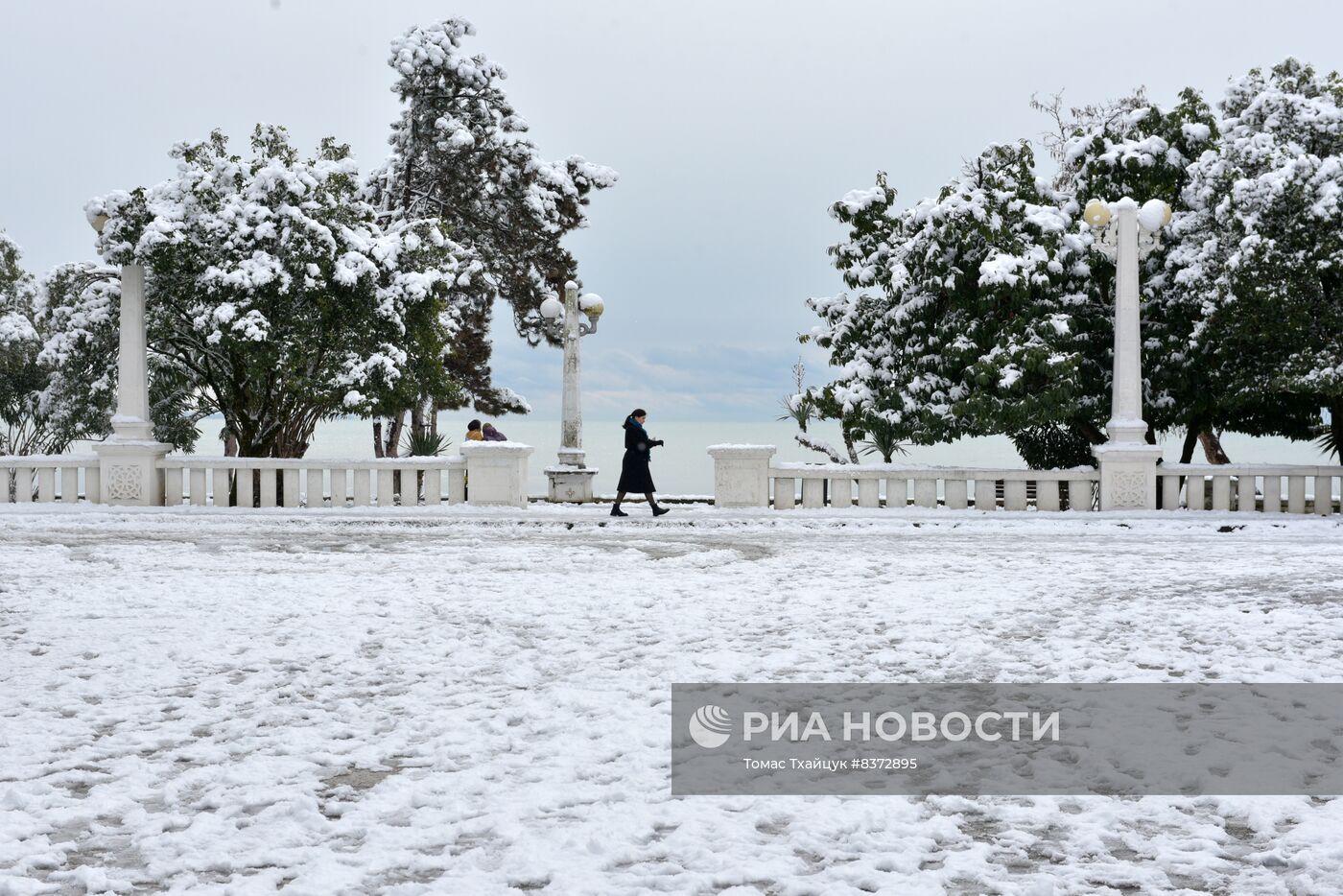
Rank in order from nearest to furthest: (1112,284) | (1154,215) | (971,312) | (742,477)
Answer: (1154,215)
(742,477)
(971,312)
(1112,284)

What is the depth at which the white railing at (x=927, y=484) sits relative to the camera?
57.2 feet

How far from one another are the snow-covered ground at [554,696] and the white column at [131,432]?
574 centimetres

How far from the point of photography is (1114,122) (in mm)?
21750

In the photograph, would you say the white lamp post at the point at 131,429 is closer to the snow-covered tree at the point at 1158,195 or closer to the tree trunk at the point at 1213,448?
the snow-covered tree at the point at 1158,195

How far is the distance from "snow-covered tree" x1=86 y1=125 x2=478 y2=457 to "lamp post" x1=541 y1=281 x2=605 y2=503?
9.09 feet

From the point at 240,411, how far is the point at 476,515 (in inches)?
326

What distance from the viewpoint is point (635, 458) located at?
1680cm

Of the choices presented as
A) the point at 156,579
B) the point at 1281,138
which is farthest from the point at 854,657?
the point at 1281,138

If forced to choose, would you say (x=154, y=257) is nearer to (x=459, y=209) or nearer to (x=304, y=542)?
(x=304, y=542)

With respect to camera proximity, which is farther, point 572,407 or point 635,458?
point 572,407

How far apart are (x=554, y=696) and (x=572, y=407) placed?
16232mm

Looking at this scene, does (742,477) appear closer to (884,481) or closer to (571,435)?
(884,481)

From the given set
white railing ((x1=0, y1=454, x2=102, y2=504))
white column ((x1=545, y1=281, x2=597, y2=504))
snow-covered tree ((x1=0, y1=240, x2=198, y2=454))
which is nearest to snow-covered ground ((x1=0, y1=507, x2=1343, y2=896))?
white railing ((x1=0, y1=454, x2=102, y2=504))

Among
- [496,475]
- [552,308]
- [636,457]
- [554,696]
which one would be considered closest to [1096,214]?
[636,457]
